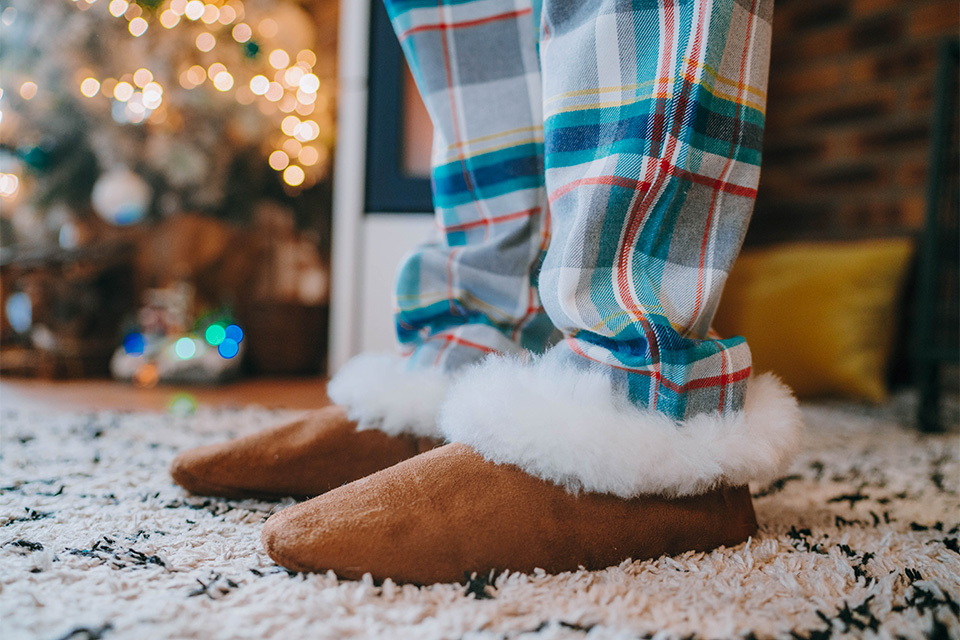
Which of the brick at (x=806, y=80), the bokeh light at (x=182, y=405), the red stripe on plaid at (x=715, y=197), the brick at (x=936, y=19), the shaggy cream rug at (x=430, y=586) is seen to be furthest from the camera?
the brick at (x=806, y=80)

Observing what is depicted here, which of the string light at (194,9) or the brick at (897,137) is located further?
the string light at (194,9)

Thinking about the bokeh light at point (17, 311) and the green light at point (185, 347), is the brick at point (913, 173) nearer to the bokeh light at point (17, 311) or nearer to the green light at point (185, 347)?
the green light at point (185, 347)

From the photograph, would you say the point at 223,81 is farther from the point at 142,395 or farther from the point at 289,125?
the point at 142,395

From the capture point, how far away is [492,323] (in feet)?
1.95

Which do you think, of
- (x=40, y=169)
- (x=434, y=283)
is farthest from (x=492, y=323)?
(x=40, y=169)

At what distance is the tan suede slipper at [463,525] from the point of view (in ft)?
1.28

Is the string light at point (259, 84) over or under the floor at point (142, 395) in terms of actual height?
over

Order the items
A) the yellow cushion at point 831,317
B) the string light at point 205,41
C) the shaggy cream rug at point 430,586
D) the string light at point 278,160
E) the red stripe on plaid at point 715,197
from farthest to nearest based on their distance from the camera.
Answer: the string light at point 278,160
the string light at point 205,41
the yellow cushion at point 831,317
the red stripe on plaid at point 715,197
the shaggy cream rug at point 430,586

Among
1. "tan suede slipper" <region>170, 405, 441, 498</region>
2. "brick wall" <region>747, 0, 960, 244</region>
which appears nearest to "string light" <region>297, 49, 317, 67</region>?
"brick wall" <region>747, 0, 960, 244</region>

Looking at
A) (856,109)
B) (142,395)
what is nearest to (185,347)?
(142,395)

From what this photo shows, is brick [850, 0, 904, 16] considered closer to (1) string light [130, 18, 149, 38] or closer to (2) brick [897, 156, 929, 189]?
(2) brick [897, 156, 929, 189]

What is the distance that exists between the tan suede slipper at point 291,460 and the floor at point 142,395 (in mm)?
629

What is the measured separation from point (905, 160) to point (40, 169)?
2207 millimetres

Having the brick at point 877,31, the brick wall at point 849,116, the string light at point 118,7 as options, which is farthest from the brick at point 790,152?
the string light at point 118,7
